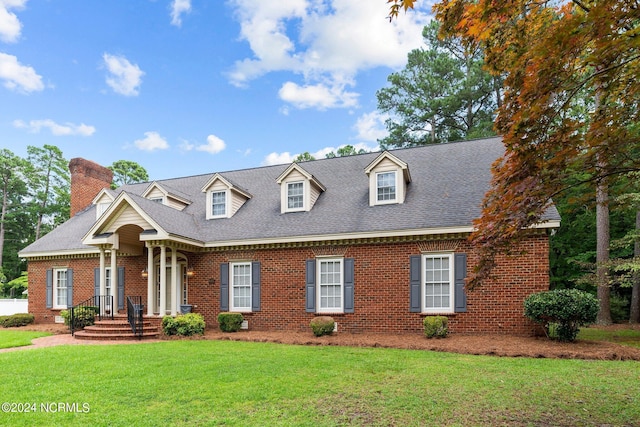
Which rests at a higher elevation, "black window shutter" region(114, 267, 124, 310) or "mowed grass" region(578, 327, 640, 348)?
"black window shutter" region(114, 267, 124, 310)

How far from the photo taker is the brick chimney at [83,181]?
20578mm

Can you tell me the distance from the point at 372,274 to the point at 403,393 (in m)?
6.99

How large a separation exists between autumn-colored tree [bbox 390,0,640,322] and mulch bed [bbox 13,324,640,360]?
529 cm

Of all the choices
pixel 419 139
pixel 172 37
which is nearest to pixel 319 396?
pixel 172 37

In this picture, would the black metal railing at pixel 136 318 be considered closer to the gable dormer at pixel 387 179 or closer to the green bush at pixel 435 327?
the gable dormer at pixel 387 179

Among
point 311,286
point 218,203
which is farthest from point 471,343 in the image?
point 218,203

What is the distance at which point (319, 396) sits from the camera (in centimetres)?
579

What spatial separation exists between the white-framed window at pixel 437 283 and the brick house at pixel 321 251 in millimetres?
31

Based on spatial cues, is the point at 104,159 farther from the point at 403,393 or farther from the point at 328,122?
the point at 403,393

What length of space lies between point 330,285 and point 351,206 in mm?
3013

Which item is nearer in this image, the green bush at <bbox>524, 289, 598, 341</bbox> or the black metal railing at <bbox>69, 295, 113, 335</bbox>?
the green bush at <bbox>524, 289, 598, 341</bbox>

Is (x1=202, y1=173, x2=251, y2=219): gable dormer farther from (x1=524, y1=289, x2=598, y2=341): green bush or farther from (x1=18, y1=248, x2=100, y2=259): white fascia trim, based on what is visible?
(x1=524, y1=289, x2=598, y2=341): green bush

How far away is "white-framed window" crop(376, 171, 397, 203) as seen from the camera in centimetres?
1412

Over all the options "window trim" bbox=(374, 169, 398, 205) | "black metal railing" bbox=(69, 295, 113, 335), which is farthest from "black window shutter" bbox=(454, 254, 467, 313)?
"black metal railing" bbox=(69, 295, 113, 335)
